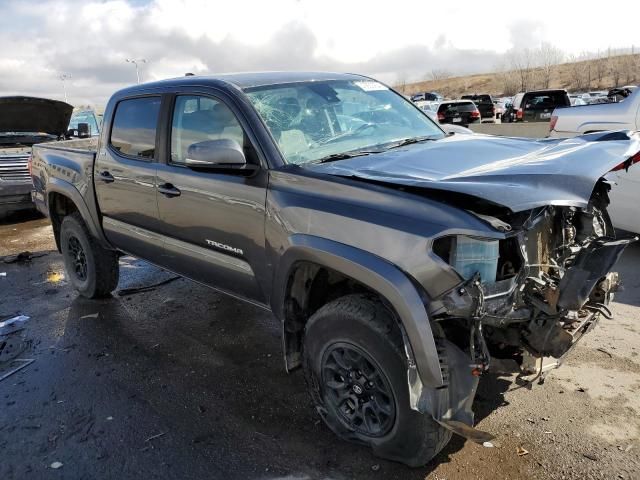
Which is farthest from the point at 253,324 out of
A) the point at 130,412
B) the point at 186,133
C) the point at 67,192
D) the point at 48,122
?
the point at 48,122

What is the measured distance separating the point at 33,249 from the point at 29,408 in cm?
481

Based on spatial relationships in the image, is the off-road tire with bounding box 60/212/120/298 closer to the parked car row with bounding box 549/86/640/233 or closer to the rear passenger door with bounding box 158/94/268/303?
the rear passenger door with bounding box 158/94/268/303

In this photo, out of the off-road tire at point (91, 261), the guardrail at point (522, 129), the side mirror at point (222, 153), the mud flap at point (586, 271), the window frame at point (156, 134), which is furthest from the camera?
the guardrail at point (522, 129)

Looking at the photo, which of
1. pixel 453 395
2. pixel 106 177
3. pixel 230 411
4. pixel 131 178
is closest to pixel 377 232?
pixel 453 395

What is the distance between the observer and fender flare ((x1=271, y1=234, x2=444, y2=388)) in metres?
2.39

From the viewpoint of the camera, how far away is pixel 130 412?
3498 millimetres

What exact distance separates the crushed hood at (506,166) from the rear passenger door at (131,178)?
159 centimetres

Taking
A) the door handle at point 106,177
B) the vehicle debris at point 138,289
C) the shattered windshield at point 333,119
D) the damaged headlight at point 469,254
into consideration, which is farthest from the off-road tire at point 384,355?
the vehicle debris at point 138,289

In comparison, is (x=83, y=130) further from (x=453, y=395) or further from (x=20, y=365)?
(x=453, y=395)

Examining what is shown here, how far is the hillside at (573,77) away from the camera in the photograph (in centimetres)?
7944

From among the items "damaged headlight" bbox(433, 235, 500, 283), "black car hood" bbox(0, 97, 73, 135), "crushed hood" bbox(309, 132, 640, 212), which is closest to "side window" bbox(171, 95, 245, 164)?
"crushed hood" bbox(309, 132, 640, 212)

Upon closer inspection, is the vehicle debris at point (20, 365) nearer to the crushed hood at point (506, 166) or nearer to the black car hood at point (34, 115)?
the crushed hood at point (506, 166)

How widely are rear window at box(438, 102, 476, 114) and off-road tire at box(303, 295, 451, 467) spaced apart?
20.8 m

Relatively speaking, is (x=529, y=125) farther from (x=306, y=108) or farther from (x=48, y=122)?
(x=306, y=108)
